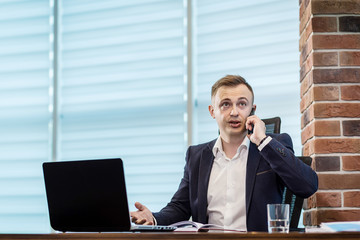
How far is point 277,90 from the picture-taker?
3311 mm

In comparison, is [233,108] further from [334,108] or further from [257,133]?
[334,108]

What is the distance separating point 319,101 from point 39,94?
2.33m

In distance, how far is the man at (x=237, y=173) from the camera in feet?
6.30

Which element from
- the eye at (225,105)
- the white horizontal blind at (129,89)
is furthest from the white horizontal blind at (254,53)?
the eye at (225,105)

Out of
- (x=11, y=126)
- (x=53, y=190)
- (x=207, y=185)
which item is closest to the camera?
(x=53, y=190)

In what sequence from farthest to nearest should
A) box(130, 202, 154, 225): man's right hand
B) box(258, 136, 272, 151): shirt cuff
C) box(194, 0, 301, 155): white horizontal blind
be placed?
box(194, 0, 301, 155): white horizontal blind → box(258, 136, 272, 151): shirt cuff → box(130, 202, 154, 225): man's right hand

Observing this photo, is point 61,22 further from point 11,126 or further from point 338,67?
point 338,67

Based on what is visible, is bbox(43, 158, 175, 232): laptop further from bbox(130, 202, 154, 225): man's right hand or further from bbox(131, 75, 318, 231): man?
bbox(131, 75, 318, 231): man

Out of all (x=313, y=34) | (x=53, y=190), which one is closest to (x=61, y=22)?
(x=313, y=34)

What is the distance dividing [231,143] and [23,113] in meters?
2.29

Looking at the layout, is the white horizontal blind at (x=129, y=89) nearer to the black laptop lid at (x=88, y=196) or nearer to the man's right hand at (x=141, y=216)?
the man's right hand at (x=141, y=216)

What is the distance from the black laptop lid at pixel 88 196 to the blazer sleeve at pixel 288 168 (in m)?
0.70

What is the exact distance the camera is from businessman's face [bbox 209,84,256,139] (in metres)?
2.10

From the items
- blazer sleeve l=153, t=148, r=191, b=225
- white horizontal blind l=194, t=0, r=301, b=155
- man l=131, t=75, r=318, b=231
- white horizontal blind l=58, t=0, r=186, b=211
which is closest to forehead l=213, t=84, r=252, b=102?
man l=131, t=75, r=318, b=231
